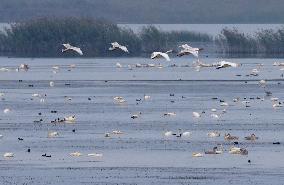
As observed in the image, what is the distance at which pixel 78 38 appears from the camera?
84938 mm

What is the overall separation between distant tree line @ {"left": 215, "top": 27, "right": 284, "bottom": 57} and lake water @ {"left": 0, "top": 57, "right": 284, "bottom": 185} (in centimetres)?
2336

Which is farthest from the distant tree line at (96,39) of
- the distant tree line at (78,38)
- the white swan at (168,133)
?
the white swan at (168,133)

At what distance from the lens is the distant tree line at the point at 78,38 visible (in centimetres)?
8500

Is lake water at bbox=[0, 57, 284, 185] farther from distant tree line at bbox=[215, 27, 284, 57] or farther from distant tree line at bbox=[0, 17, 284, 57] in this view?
distant tree line at bbox=[215, 27, 284, 57]

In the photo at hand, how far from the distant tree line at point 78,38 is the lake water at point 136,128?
22.7m

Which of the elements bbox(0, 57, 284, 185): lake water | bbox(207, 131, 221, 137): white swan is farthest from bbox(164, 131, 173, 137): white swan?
bbox(207, 131, 221, 137): white swan

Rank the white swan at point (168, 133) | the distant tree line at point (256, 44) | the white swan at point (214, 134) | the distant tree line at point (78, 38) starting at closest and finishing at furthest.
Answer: the white swan at point (214, 134) < the white swan at point (168, 133) < the distant tree line at point (78, 38) < the distant tree line at point (256, 44)

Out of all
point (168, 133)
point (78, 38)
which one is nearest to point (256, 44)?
point (78, 38)

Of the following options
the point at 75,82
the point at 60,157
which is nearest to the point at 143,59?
the point at 75,82

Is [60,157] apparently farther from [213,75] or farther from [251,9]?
[251,9]

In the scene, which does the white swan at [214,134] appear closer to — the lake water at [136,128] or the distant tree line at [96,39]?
the lake water at [136,128]

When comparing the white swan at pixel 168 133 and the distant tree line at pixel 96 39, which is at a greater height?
the distant tree line at pixel 96 39

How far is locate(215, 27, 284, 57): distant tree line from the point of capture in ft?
280

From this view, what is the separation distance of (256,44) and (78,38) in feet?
37.0
